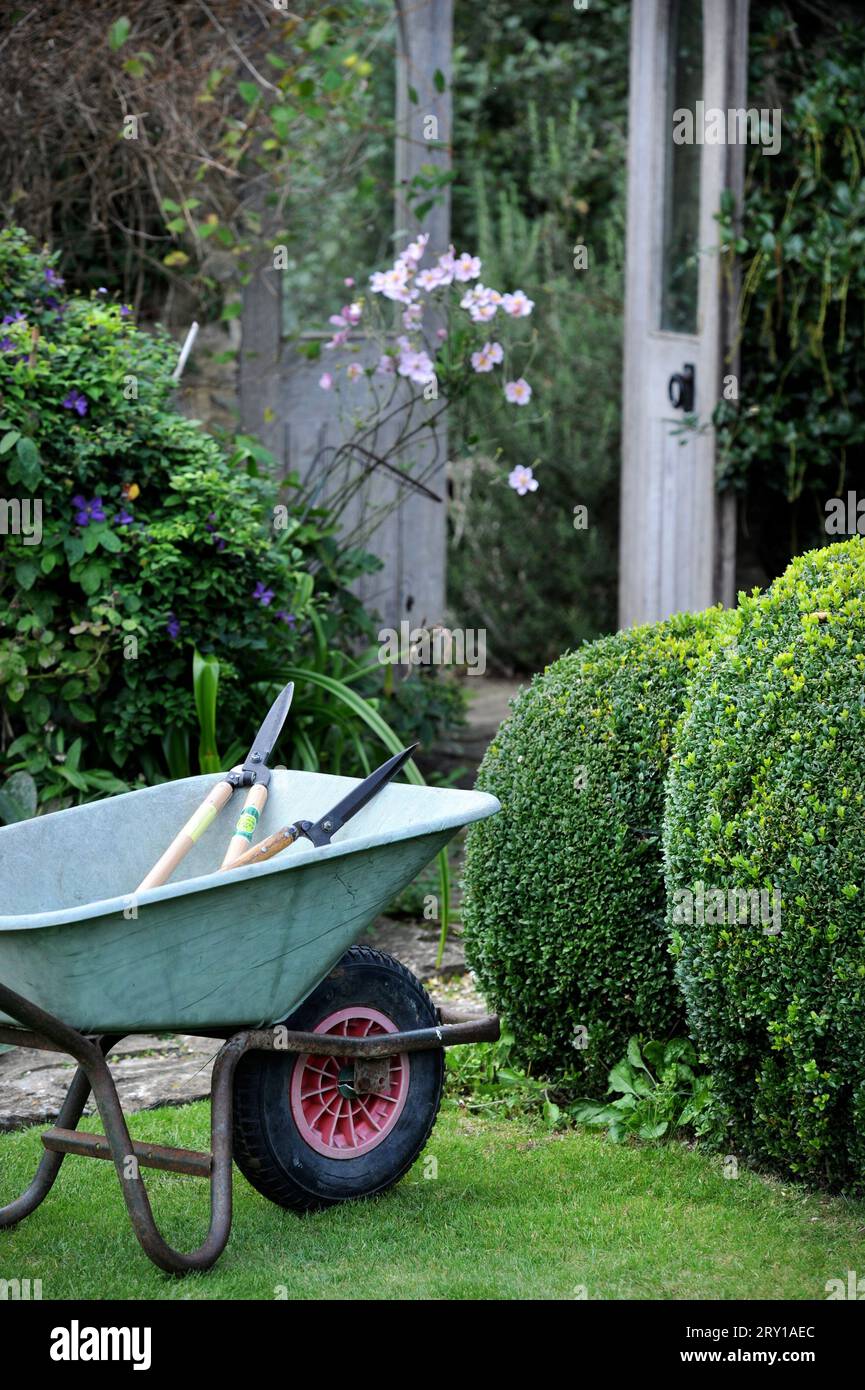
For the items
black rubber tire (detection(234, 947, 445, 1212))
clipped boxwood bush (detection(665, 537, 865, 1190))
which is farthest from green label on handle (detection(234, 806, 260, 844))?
clipped boxwood bush (detection(665, 537, 865, 1190))

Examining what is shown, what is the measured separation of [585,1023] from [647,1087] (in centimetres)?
17

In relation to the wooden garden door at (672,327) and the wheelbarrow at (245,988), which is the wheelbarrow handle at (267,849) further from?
the wooden garden door at (672,327)

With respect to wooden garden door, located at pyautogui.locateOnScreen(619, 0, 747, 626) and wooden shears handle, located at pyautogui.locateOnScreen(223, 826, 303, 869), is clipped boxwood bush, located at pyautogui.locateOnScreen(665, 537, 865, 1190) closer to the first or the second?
wooden shears handle, located at pyautogui.locateOnScreen(223, 826, 303, 869)

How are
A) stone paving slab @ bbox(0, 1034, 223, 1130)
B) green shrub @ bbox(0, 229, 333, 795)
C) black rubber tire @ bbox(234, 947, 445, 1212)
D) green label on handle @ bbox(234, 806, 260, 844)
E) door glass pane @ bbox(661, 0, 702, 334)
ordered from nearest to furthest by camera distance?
black rubber tire @ bbox(234, 947, 445, 1212) → green label on handle @ bbox(234, 806, 260, 844) → stone paving slab @ bbox(0, 1034, 223, 1130) → green shrub @ bbox(0, 229, 333, 795) → door glass pane @ bbox(661, 0, 702, 334)

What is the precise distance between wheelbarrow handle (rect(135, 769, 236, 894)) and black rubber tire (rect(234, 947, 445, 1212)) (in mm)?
324

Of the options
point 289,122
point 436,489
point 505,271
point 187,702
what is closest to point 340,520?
point 436,489

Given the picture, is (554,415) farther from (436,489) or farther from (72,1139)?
(72,1139)

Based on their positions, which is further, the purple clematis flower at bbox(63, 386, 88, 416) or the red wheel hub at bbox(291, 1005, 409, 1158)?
the purple clematis flower at bbox(63, 386, 88, 416)

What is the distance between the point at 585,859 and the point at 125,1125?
102 centimetres

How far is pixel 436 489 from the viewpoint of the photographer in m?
5.48

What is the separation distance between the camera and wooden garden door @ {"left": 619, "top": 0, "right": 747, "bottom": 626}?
5.36 metres

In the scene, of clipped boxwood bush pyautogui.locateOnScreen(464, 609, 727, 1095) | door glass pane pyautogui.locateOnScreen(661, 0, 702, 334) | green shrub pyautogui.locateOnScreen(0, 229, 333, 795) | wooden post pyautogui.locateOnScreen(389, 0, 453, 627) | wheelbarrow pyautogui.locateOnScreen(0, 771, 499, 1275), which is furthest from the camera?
door glass pane pyautogui.locateOnScreen(661, 0, 702, 334)

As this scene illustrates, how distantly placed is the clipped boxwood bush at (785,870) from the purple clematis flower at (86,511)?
5.81 feet

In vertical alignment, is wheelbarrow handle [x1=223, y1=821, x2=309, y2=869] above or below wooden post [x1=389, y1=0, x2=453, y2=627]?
below
